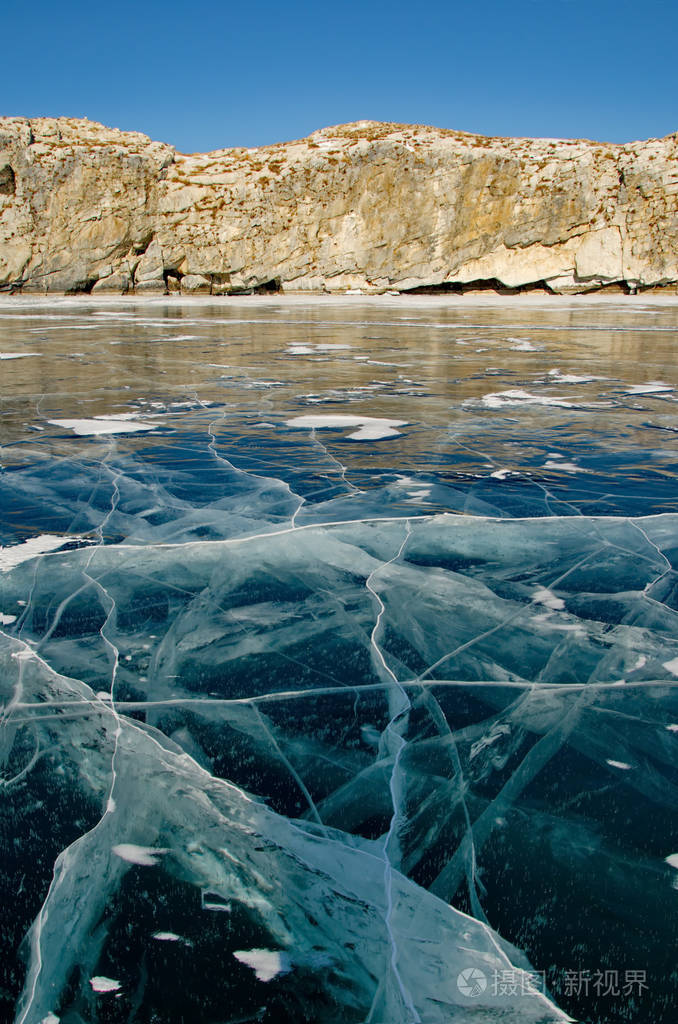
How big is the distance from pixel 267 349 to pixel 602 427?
453cm

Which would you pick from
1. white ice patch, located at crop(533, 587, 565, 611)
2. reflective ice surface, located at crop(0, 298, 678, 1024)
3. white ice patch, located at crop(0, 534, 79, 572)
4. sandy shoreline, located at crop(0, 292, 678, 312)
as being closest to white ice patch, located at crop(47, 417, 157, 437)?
reflective ice surface, located at crop(0, 298, 678, 1024)

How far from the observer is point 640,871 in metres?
1.00

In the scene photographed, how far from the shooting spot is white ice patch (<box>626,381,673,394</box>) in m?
4.83

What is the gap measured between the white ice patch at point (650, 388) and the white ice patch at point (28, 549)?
4064 millimetres

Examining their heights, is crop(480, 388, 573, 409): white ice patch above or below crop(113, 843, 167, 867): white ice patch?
above

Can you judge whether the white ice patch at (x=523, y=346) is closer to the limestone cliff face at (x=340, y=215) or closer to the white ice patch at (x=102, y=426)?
the white ice patch at (x=102, y=426)

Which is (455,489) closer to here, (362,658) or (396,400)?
(362,658)

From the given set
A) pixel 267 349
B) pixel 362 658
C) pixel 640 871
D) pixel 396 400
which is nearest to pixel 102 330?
pixel 267 349

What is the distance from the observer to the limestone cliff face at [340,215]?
23672mm

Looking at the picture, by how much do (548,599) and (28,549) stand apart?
62.4 inches

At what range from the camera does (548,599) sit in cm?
184

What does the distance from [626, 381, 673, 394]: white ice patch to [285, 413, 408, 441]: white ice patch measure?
197 centimetres

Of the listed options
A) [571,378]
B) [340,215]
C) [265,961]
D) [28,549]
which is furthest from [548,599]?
[340,215]

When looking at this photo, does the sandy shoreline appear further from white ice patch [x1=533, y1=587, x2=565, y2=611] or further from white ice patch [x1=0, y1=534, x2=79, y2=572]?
white ice patch [x1=533, y1=587, x2=565, y2=611]
